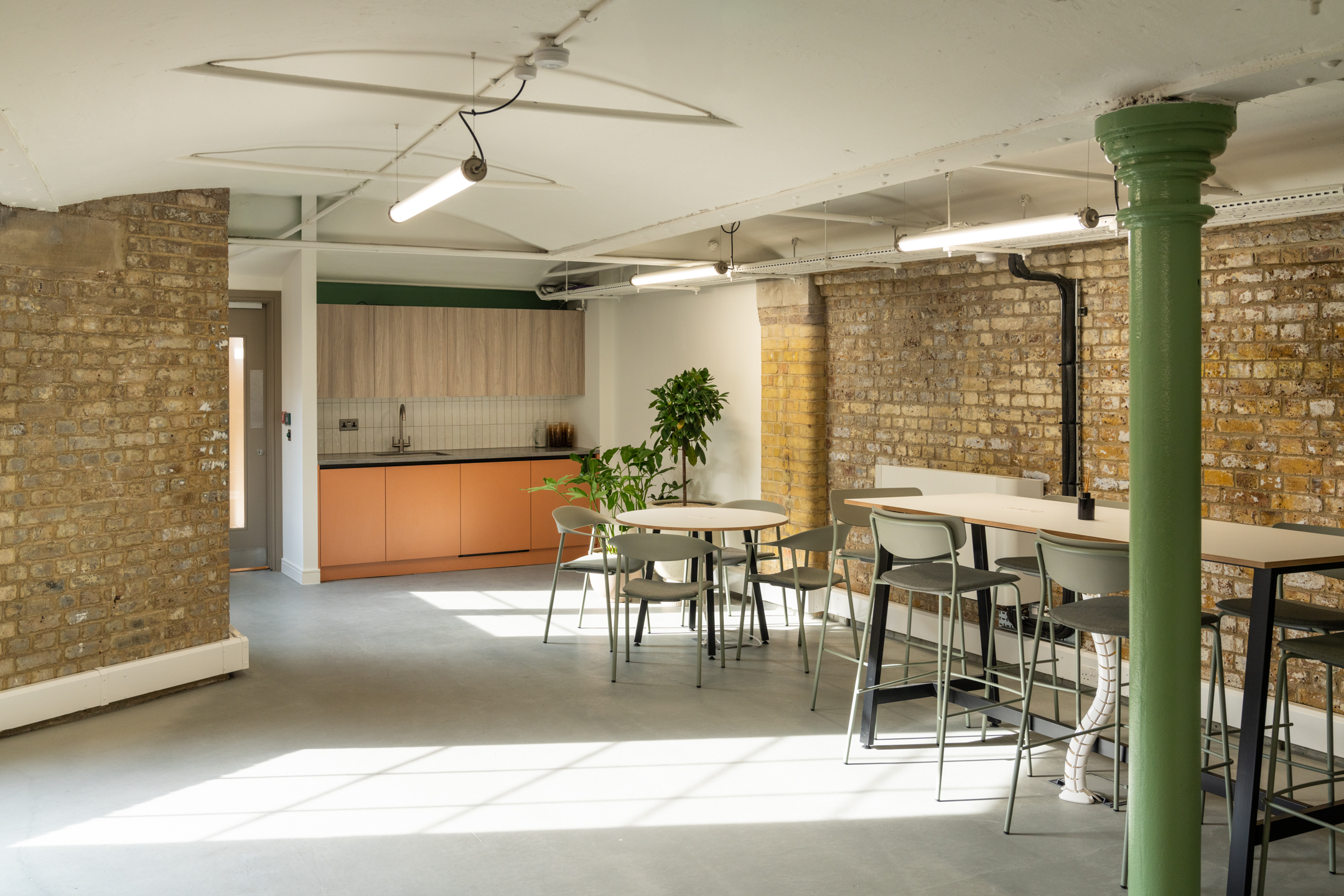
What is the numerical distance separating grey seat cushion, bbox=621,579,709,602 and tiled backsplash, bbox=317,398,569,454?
15.6 feet

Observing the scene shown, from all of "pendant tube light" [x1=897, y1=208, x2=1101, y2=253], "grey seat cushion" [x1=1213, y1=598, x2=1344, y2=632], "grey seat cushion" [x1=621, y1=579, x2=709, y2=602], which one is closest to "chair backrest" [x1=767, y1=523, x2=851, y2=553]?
"grey seat cushion" [x1=621, y1=579, x2=709, y2=602]

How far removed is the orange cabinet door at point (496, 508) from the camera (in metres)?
9.83

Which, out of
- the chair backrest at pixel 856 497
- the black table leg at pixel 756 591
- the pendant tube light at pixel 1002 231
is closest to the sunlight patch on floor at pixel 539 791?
Result: the chair backrest at pixel 856 497

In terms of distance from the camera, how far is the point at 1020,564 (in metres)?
5.17

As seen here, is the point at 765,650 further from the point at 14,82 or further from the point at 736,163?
the point at 14,82

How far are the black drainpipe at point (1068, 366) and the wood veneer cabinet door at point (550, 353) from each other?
5685mm

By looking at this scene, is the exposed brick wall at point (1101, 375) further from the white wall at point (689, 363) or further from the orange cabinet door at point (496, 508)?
the orange cabinet door at point (496, 508)

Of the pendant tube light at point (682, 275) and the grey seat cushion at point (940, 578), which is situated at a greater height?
the pendant tube light at point (682, 275)

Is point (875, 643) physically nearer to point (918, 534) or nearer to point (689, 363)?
point (918, 534)

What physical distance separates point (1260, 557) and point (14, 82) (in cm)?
428

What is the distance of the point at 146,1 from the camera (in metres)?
2.78

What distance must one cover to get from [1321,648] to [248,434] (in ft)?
28.4

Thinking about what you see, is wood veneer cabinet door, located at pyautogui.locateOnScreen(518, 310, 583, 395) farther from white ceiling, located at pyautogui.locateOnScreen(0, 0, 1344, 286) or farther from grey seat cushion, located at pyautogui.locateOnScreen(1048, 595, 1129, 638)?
grey seat cushion, located at pyautogui.locateOnScreen(1048, 595, 1129, 638)

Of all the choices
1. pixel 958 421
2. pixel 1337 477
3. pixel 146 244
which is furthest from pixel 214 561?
pixel 1337 477
